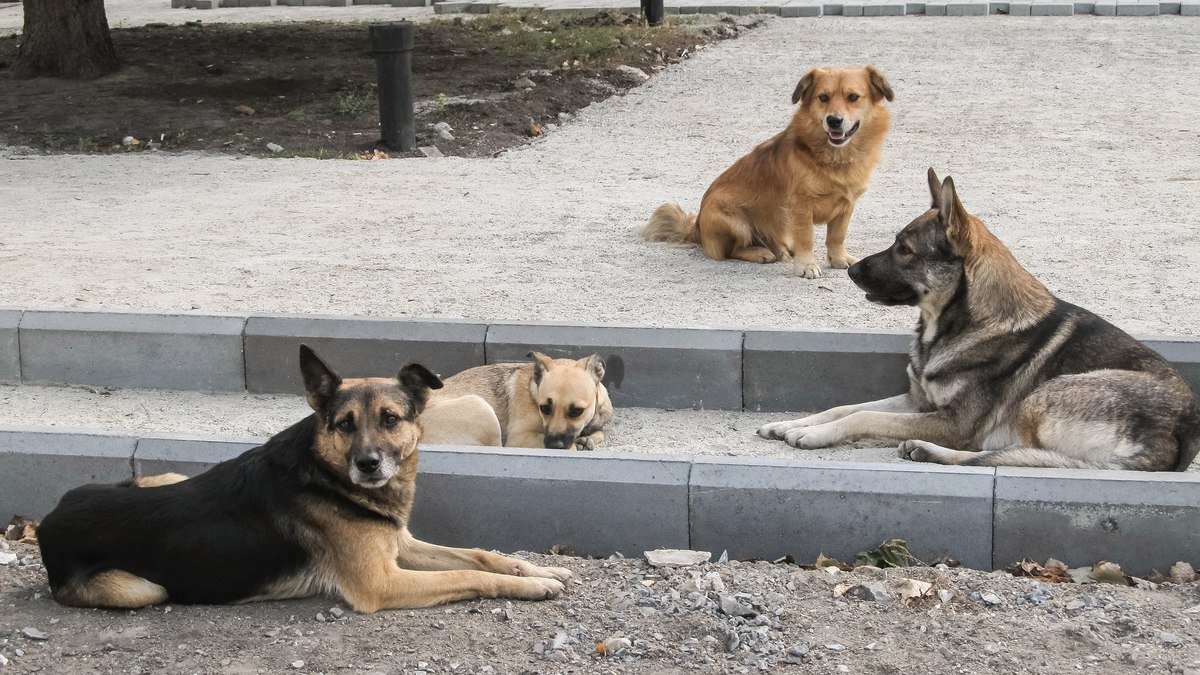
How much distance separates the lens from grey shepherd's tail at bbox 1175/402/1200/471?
5641 millimetres

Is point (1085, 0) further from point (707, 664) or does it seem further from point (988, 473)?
point (707, 664)

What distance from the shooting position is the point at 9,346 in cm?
748

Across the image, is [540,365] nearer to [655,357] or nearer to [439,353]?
[655,357]

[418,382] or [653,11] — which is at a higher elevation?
[653,11]

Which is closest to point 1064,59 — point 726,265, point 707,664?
point 726,265

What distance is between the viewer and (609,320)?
Result: 745 cm

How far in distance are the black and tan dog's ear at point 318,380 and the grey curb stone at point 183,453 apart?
98 cm

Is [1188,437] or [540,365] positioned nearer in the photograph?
[1188,437]

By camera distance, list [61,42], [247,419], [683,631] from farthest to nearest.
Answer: [61,42], [247,419], [683,631]

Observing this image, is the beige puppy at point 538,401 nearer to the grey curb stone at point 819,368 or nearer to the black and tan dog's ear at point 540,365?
the black and tan dog's ear at point 540,365

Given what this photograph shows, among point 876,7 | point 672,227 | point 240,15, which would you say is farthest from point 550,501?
point 240,15

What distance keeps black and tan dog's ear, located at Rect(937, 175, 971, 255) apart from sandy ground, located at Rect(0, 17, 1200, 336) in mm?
1215

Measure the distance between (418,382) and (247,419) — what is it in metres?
2.23

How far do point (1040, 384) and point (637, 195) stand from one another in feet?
16.9
